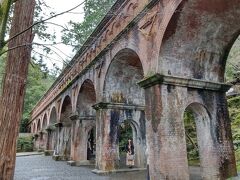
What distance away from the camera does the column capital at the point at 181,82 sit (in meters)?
7.55

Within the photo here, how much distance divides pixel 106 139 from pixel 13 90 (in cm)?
753

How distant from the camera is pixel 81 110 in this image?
16.2m

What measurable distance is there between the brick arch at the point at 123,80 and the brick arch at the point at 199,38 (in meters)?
3.51

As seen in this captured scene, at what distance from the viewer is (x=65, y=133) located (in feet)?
65.4

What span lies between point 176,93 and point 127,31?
11.8ft

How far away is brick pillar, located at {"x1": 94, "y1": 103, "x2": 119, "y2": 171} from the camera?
11.5 m

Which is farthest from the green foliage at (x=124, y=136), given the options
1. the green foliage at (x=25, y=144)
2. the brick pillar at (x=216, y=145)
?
the green foliage at (x=25, y=144)

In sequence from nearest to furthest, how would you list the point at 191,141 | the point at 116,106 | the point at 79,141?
the point at 116,106
the point at 191,141
the point at 79,141

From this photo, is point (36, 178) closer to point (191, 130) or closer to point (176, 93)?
point (176, 93)

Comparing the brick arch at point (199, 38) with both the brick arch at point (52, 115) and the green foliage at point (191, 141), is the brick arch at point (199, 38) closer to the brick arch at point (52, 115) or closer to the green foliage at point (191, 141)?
the green foliage at point (191, 141)

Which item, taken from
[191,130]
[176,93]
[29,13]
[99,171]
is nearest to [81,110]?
[99,171]

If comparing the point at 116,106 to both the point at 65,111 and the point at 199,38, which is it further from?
the point at 65,111

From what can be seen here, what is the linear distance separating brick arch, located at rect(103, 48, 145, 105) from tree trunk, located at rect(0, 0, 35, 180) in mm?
6578

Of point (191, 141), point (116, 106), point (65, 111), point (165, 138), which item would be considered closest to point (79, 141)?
point (116, 106)
